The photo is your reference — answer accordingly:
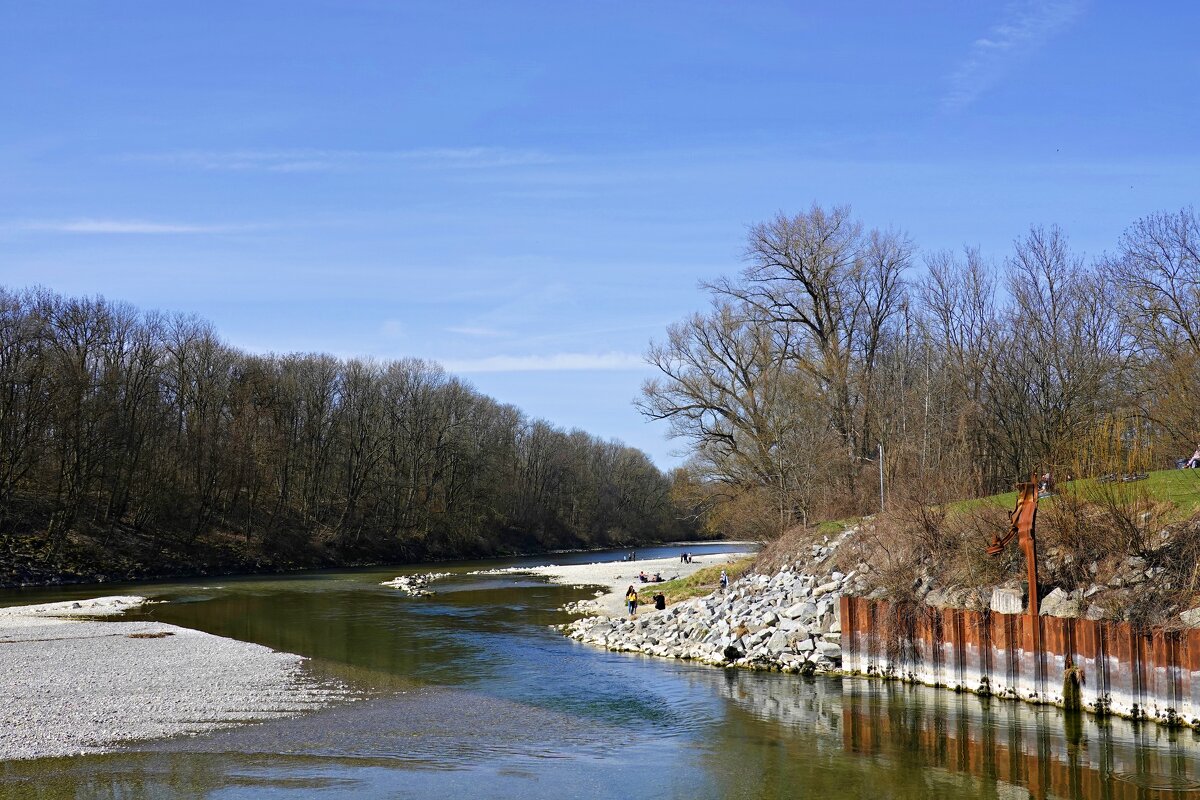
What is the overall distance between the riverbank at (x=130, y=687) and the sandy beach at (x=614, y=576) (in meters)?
17.0

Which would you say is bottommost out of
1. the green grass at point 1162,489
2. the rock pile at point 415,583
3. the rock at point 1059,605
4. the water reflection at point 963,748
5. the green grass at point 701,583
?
the rock pile at point 415,583

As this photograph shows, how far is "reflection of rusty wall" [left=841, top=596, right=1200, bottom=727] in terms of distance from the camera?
18.3 metres

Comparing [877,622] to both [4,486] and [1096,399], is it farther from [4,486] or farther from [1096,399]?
[4,486]

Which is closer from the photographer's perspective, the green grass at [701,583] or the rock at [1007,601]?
the rock at [1007,601]

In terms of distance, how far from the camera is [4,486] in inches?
2489

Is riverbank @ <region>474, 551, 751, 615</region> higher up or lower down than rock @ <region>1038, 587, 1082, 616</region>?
lower down

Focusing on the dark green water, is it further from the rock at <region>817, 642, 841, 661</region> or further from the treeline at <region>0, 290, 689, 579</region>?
the treeline at <region>0, 290, 689, 579</region>

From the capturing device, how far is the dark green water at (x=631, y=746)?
52.1 ft

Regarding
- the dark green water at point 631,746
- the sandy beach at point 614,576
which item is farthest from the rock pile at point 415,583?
the dark green water at point 631,746

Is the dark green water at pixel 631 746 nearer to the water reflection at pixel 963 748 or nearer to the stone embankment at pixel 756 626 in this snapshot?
the water reflection at pixel 963 748

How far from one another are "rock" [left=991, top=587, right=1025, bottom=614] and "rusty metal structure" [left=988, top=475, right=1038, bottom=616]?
0.25 metres

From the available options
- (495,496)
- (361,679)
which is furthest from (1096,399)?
(495,496)

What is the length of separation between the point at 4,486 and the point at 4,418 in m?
4.53

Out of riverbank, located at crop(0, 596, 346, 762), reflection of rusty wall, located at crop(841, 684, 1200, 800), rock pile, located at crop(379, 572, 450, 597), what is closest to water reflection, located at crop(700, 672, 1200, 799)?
reflection of rusty wall, located at crop(841, 684, 1200, 800)
